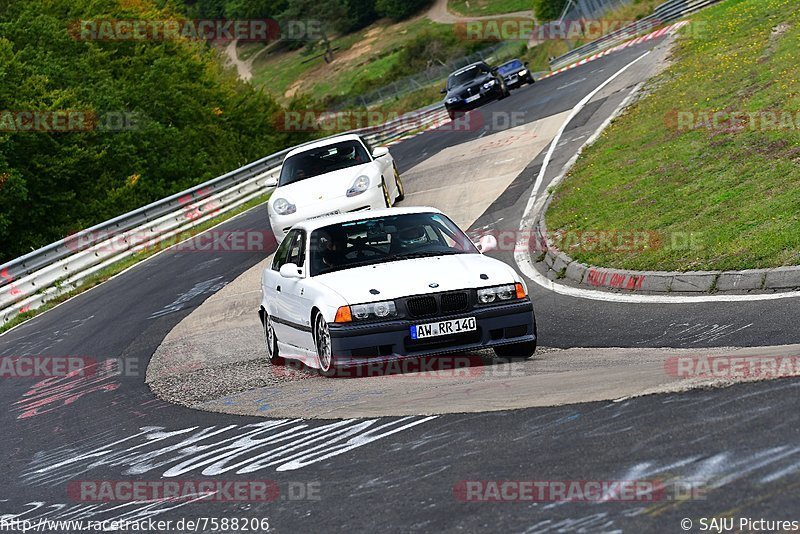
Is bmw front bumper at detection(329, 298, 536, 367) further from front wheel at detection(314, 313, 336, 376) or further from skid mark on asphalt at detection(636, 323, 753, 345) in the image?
skid mark on asphalt at detection(636, 323, 753, 345)

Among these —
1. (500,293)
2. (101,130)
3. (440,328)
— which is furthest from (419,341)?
(101,130)

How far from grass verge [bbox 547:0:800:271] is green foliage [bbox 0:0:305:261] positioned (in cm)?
1743

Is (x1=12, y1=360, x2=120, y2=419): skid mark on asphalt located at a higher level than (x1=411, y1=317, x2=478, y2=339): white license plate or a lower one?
lower

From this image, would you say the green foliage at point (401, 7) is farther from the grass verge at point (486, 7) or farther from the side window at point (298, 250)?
the side window at point (298, 250)

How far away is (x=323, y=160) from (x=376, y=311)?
950cm

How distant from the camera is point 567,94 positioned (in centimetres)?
3431

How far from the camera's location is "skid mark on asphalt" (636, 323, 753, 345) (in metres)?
8.73

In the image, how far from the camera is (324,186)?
17578 mm

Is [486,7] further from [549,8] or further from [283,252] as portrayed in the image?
[283,252]

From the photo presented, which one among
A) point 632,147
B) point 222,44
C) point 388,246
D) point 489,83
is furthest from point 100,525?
point 222,44

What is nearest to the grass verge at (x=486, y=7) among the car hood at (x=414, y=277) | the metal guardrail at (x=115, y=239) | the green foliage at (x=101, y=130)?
the green foliage at (x=101, y=130)

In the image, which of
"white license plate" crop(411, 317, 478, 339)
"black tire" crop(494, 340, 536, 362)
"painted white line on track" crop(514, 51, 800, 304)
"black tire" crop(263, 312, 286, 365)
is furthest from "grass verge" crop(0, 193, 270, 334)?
"black tire" crop(494, 340, 536, 362)

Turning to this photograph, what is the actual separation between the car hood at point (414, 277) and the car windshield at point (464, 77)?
30667 mm

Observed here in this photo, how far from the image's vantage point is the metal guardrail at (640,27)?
4809cm
